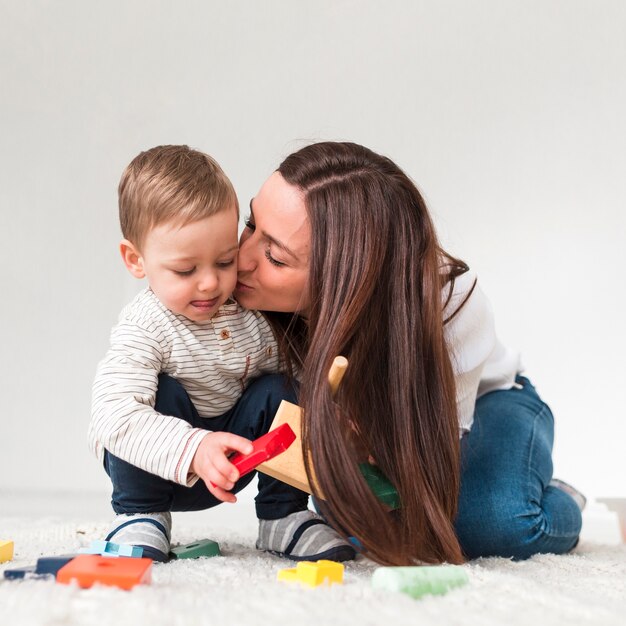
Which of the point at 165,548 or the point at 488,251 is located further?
the point at 488,251

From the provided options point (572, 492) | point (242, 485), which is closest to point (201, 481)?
point (242, 485)

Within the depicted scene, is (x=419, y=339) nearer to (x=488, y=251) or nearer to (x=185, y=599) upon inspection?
(x=185, y=599)

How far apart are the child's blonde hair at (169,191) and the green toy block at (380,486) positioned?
0.35m

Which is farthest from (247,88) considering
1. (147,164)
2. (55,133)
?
(147,164)

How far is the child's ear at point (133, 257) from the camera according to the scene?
3.28 feet

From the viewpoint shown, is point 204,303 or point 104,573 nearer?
point 104,573

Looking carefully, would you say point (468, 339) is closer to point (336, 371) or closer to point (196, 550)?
point (336, 371)

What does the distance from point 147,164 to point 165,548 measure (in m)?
0.46

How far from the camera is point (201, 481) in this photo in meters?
1.06

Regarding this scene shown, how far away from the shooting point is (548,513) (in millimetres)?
1161

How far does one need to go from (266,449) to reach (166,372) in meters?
0.26

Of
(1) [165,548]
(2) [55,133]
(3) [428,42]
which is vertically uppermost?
(3) [428,42]

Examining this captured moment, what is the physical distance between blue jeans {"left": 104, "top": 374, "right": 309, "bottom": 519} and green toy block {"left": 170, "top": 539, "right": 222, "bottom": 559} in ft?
0.18

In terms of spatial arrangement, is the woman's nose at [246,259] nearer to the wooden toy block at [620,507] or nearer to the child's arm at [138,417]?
the child's arm at [138,417]
